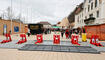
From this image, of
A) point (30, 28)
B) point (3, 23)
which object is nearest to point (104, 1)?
point (30, 28)

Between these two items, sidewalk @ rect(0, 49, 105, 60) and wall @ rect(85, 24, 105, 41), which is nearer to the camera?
sidewalk @ rect(0, 49, 105, 60)

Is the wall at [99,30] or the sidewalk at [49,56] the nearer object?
the sidewalk at [49,56]

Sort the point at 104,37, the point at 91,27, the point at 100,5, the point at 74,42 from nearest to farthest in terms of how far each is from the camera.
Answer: the point at 74,42 < the point at 104,37 < the point at 91,27 < the point at 100,5

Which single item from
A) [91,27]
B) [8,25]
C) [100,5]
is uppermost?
[100,5]

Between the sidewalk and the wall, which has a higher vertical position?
the wall

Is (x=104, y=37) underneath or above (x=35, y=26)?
underneath

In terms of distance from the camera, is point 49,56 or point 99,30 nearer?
point 49,56

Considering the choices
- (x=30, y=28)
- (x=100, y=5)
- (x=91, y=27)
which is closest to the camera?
(x=91, y=27)

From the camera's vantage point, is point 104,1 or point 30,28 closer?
point 104,1

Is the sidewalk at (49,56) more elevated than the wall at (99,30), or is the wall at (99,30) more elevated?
the wall at (99,30)

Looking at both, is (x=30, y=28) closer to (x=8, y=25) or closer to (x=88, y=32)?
(x=8, y=25)

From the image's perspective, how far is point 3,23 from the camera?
18641 millimetres

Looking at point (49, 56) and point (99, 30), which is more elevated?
point (99, 30)

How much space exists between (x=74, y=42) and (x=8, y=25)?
62.7 ft
